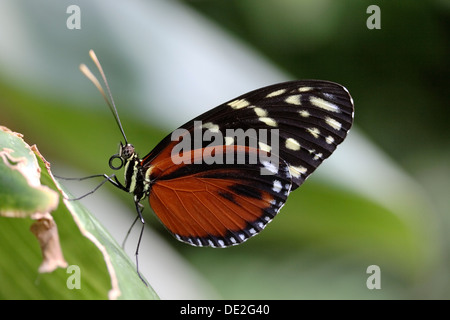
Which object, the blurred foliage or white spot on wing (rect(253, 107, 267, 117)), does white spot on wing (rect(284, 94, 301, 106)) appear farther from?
the blurred foliage

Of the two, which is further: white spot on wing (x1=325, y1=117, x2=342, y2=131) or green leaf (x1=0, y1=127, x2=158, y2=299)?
white spot on wing (x1=325, y1=117, x2=342, y2=131)

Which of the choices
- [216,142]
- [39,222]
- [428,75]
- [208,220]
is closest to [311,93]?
[216,142]

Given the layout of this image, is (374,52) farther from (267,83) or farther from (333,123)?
(333,123)

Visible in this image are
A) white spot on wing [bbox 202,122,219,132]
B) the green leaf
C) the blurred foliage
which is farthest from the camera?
the blurred foliage

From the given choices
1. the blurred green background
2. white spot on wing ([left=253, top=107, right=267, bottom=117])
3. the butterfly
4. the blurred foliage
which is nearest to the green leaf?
the butterfly

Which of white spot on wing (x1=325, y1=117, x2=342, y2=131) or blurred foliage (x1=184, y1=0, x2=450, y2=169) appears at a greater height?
blurred foliage (x1=184, y1=0, x2=450, y2=169)

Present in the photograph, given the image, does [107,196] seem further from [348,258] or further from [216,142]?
[348,258]

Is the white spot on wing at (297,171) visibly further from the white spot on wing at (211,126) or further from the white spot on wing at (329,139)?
the white spot on wing at (211,126)

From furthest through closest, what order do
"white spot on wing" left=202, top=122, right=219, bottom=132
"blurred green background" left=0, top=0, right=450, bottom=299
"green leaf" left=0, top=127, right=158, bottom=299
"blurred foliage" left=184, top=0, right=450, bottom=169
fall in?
"blurred foliage" left=184, top=0, right=450, bottom=169 → "blurred green background" left=0, top=0, right=450, bottom=299 → "white spot on wing" left=202, top=122, right=219, bottom=132 → "green leaf" left=0, top=127, right=158, bottom=299
